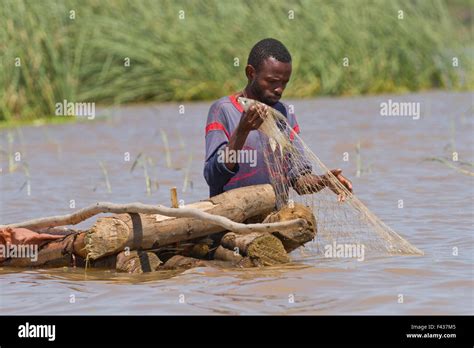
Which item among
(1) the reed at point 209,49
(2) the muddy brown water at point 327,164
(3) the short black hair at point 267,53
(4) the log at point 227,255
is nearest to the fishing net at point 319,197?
(2) the muddy brown water at point 327,164

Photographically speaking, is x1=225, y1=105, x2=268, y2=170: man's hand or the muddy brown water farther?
x1=225, y1=105, x2=268, y2=170: man's hand

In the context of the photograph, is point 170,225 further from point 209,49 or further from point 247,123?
point 209,49

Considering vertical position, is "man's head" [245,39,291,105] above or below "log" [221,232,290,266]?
above

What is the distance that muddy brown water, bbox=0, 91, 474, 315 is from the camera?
19.6ft

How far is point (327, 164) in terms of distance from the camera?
457 inches

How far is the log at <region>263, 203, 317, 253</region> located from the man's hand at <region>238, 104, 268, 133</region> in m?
0.57

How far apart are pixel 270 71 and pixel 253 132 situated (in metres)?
0.38

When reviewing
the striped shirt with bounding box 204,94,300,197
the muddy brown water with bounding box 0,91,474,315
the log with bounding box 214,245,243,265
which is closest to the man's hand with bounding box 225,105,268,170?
the striped shirt with bounding box 204,94,300,197

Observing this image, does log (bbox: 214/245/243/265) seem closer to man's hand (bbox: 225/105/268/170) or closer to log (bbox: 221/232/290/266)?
log (bbox: 221/232/290/266)

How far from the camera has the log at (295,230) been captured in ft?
21.9

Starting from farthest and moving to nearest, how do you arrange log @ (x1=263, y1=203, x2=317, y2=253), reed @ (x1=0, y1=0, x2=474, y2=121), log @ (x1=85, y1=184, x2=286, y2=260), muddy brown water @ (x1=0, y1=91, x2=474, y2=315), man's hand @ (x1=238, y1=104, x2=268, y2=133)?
reed @ (x1=0, y1=0, x2=474, y2=121), log @ (x1=263, y1=203, x2=317, y2=253), log @ (x1=85, y1=184, x2=286, y2=260), man's hand @ (x1=238, y1=104, x2=268, y2=133), muddy brown water @ (x1=0, y1=91, x2=474, y2=315)

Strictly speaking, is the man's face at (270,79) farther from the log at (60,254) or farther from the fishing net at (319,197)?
the log at (60,254)

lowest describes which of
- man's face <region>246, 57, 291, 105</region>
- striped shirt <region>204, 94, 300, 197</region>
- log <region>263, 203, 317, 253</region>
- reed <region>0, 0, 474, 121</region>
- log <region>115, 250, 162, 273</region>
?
log <region>115, 250, 162, 273</region>
